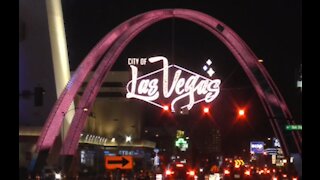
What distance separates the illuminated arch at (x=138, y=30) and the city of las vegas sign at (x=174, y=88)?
8.99m

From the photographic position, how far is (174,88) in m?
55.4

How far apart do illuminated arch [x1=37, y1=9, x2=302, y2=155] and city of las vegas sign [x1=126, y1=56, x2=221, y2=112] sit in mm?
8994

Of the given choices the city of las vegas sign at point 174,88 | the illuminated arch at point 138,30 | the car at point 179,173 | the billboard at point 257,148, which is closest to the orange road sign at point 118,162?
the car at point 179,173

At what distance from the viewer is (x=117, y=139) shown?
96438 mm

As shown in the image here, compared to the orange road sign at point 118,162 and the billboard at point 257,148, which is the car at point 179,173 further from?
the billboard at point 257,148

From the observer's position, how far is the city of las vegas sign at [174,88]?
181ft

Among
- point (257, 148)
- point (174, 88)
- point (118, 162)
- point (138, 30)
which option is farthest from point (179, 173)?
point (257, 148)

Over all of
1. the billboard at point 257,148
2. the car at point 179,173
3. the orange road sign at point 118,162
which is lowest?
the car at point 179,173

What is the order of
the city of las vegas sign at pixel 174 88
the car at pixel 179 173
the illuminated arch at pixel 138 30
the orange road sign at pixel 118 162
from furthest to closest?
the illuminated arch at pixel 138 30, the city of las vegas sign at pixel 174 88, the car at pixel 179 173, the orange road sign at pixel 118 162

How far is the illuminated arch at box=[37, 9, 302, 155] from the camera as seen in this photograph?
205 ft

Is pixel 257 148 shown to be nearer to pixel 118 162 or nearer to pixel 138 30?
pixel 138 30
